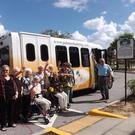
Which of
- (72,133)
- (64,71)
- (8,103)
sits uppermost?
(64,71)

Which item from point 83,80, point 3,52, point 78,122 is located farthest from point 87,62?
point 78,122

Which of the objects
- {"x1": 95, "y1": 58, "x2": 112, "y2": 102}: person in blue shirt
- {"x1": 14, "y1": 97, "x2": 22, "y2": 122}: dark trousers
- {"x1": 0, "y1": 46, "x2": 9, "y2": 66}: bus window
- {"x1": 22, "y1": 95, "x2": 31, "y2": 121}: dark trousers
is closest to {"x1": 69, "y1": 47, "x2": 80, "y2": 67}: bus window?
{"x1": 95, "y1": 58, "x2": 112, "y2": 102}: person in blue shirt

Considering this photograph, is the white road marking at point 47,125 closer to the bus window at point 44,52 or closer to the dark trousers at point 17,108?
the dark trousers at point 17,108

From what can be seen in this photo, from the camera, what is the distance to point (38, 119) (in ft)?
34.3

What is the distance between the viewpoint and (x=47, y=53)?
13.7m

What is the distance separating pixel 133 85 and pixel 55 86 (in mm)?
4664

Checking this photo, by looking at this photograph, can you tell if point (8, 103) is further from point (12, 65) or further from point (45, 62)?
point (45, 62)

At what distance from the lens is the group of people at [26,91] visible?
30.5ft

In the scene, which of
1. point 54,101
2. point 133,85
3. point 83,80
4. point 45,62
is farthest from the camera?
point 83,80

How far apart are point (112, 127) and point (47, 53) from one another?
5082 mm

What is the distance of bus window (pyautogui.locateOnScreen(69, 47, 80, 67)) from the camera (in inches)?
603

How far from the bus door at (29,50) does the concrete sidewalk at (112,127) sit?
380 centimetres

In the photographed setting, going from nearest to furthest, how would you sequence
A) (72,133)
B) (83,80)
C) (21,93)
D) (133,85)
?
(72,133) → (21,93) → (133,85) → (83,80)

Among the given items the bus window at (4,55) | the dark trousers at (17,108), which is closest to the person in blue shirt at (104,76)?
the bus window at (4,55)
